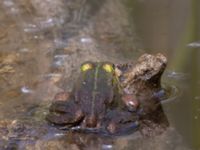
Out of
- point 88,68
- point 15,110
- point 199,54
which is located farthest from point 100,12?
point 15,110

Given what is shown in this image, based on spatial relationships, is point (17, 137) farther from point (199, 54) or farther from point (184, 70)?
point (199, 54)

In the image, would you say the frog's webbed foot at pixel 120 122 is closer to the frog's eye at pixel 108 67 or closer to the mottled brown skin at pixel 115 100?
the mottled brown skin at pixel 115 100

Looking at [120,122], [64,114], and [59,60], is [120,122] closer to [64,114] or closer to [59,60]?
[64,114]

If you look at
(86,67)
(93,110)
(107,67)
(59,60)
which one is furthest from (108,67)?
(59,60)

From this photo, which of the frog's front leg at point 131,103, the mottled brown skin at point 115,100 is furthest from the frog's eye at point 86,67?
the frog's front leg at point 131,103

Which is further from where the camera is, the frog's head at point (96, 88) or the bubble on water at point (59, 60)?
the bubble on water at point (59, 60)

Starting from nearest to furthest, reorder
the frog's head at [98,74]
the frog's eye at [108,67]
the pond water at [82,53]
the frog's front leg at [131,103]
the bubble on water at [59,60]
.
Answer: the pond water at [82,53] → the frog's front leg at [131,103] → the frog's head at [98,74] → the frog's eye at [108,67] → the bubble on water at [59,60]
